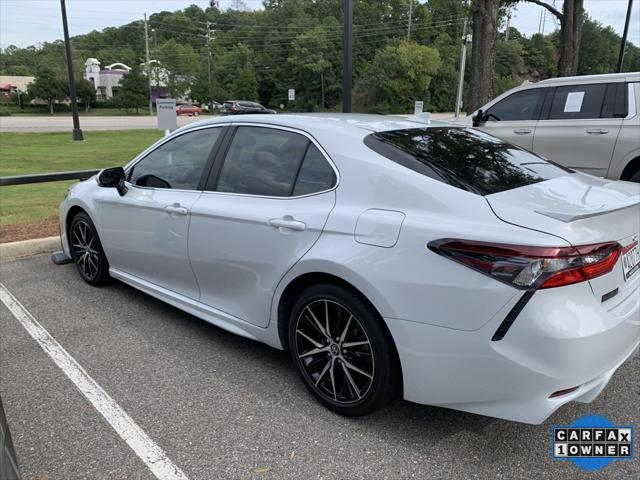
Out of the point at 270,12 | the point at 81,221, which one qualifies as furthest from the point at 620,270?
the point at 270,12

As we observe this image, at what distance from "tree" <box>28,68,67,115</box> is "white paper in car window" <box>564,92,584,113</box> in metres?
65.2

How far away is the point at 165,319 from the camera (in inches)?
163

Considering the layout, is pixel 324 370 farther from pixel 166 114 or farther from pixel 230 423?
pixel 166 114

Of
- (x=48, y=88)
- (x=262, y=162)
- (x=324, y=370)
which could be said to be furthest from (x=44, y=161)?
(x=48, y=88)

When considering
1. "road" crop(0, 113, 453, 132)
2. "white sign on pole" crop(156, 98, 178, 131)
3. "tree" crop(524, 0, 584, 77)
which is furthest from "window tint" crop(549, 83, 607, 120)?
"road" crop(0, 113, 453, 132)

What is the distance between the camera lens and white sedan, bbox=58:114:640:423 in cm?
217

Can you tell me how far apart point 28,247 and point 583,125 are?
7.08m

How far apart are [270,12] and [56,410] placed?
103274 mm

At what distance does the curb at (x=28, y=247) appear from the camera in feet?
18.9

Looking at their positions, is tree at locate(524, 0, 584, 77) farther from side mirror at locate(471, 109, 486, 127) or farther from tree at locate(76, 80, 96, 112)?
tree at locate(76, 80, 96, 112)

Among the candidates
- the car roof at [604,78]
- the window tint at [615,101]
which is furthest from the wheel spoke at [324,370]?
the car roof at [604,78]

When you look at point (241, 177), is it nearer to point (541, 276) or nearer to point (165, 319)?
point (165, 319)

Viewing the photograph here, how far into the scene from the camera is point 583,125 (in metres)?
6.83

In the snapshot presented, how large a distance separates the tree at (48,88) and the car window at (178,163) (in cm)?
6550
